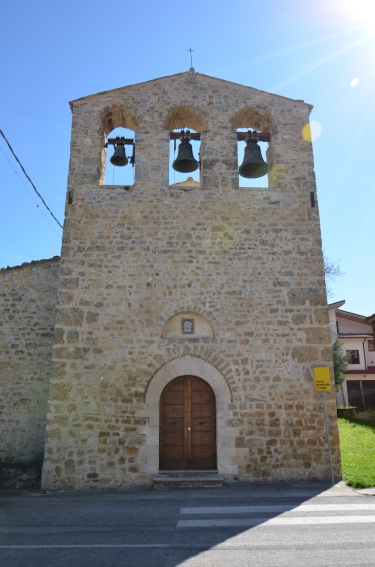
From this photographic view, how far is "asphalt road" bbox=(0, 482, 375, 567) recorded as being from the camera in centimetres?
433

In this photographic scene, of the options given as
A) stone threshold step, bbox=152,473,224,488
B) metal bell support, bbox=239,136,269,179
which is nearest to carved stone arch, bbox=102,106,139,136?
metal bell support, bbox=239,136,269,179

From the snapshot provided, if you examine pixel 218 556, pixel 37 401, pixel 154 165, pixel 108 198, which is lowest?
pixel 218 556

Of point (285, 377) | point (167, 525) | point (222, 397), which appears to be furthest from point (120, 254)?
point (167, 525)

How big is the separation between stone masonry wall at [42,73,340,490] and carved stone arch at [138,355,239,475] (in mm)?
24

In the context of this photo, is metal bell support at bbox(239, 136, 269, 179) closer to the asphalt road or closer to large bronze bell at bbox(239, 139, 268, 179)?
large bronze bell at bbox(239, 139, 268, 179)

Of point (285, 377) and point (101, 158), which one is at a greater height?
point (101, 158)

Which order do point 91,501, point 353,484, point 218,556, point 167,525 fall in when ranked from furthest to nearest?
point 353,484 → point 91,501 → point 167,525 → point 218,556

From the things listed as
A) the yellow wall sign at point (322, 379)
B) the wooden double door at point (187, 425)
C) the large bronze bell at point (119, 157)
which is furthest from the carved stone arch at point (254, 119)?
the wooden double door at point (187, 425)

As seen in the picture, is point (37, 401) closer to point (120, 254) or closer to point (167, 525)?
point (120, 254)

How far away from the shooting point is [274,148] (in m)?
9.90

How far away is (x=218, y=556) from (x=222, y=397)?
4014mm

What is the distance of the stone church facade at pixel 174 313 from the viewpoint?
8156mm

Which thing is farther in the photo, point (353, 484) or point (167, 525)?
point (353, 484)

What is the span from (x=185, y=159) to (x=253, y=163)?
1.45m
